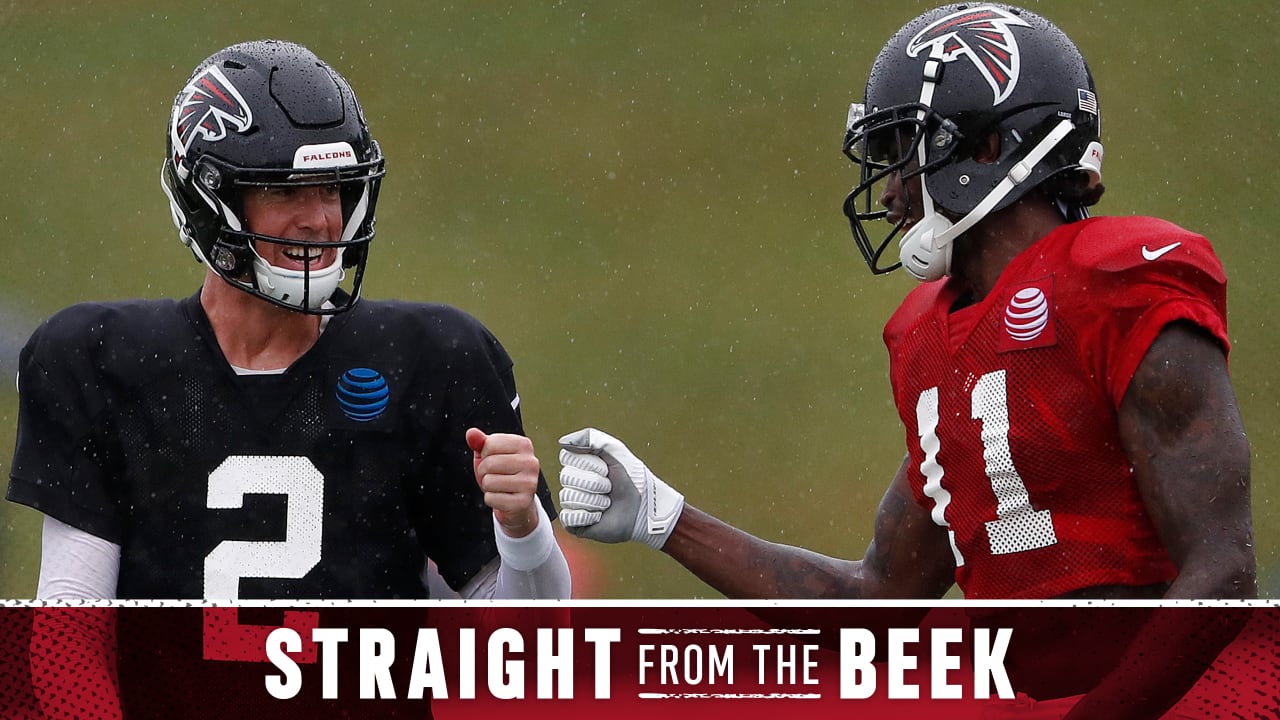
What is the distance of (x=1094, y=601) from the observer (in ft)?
7.94

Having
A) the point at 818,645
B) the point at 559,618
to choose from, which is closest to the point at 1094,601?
the point at 818,645

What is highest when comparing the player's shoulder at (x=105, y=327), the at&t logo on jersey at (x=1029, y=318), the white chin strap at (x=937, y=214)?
the white chin strap at (x=937, y=214)

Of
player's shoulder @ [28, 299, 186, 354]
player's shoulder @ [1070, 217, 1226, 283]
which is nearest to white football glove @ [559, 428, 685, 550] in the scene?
player's shoulder @ [28, 299, 186, 354]

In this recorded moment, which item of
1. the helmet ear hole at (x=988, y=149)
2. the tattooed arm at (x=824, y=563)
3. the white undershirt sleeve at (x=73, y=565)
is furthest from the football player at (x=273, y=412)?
the helmet ear hole at (x=988, y=149)

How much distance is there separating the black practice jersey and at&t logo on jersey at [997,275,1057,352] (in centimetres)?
81

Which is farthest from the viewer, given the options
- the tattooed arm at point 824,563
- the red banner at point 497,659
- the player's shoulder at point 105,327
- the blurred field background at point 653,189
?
the blurred field background at point 653,189

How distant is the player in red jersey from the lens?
2.24 metres

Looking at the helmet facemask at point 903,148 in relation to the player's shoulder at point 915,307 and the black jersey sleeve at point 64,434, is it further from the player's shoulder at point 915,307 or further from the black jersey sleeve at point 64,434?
the black jersey sleeve at point 64,434

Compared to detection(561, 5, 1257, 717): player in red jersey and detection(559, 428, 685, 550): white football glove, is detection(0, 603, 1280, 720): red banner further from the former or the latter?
detection(559, 428, 685, 550): white football glove

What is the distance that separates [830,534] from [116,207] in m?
4.87

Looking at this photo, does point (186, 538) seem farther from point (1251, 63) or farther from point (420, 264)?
point (1251, 63)

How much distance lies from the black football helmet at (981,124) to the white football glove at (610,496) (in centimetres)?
57

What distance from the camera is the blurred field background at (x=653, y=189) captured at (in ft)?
27.9

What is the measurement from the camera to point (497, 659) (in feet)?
8.82
